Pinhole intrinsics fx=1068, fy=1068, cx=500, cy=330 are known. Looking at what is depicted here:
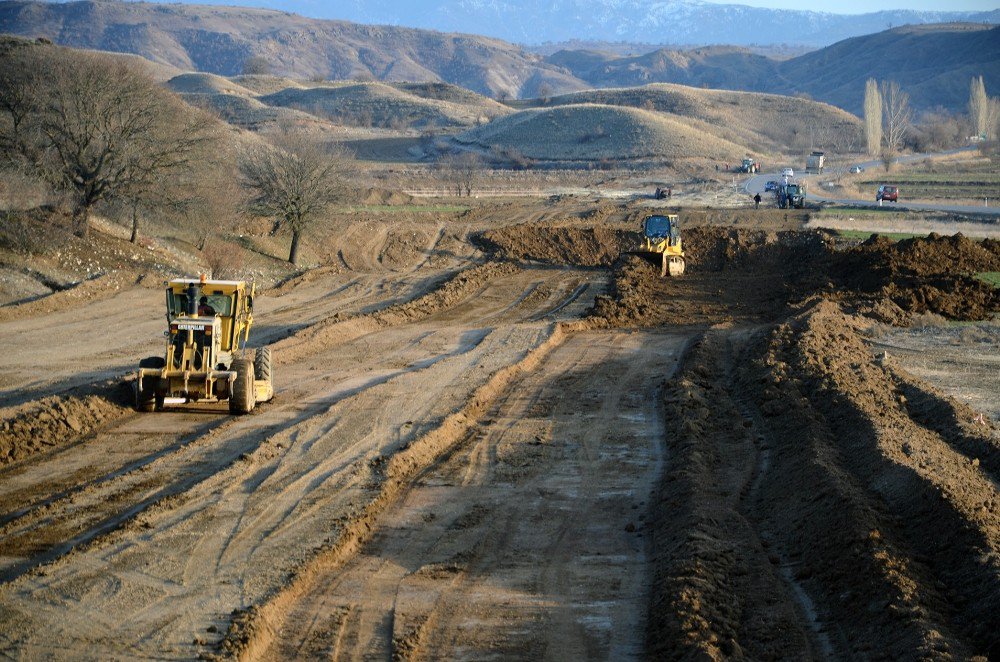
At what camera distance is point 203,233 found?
41156 mm

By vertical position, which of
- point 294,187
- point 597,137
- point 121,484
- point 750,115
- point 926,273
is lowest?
point 121,484

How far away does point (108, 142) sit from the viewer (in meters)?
36.1

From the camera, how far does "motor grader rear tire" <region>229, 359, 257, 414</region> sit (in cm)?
1698

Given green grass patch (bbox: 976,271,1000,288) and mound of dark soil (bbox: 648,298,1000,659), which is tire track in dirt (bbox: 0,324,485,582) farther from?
green grass patch (bbox: 976,271,1000,288)

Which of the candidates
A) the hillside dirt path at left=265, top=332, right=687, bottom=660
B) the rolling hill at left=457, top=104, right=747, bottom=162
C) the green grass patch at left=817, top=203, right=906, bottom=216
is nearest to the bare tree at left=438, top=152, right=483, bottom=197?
the rolling hill at left=457, top=104, right=747, bottom=162

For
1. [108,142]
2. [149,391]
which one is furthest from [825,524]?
[108,142]

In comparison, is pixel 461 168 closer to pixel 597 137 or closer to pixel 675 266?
pixel 597 137

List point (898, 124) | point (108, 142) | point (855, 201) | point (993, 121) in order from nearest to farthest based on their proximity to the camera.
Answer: point (108, 142) → point (855, 201) → point (993, 121) → point (898, 124)

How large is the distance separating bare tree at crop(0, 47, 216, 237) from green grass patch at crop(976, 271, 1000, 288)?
26.7 meters

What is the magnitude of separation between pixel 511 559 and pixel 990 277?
27.1 m

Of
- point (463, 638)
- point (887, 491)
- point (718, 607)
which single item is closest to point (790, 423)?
point (887, 491)

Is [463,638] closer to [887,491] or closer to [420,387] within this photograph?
[887,491]

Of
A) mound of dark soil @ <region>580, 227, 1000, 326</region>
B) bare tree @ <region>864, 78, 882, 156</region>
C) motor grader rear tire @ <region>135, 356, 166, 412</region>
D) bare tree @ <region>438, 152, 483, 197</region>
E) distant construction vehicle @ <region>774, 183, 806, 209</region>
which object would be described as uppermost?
bare tree @ <region>864, 78, 882, 156</region>

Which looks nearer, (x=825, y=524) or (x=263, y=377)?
(x=825, y=524)
